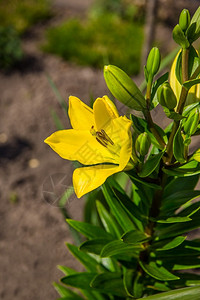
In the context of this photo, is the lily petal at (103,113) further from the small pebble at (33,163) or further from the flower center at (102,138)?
the small pebble at (33,163)

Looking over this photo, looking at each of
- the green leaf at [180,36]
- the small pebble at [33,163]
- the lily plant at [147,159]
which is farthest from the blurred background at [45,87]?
the green leaf at [180,36]

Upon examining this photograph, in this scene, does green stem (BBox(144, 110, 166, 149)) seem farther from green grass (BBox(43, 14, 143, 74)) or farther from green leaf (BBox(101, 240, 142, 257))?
green grass (BBox(43, 14, 143, 74))

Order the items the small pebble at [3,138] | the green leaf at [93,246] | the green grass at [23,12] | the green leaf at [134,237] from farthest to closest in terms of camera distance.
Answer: the green grass at [23,12]
the small pebble at [3,138]
the green leaf at [93,246]
the green leaf at [134,237]

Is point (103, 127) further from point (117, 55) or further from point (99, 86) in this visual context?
point (117, 55)

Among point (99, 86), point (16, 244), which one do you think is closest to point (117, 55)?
point (99, 86)

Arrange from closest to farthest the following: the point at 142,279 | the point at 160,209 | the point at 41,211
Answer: the point at 160,209, the point at 142,279, the point at 41,211

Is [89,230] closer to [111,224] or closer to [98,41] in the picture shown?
[111,224]
